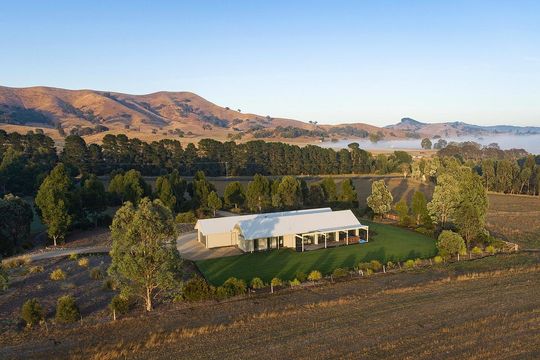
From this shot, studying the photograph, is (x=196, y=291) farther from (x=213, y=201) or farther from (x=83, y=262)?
(x=213, y=201)

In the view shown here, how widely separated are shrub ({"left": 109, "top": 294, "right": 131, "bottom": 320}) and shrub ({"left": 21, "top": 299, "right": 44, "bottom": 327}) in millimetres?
3183

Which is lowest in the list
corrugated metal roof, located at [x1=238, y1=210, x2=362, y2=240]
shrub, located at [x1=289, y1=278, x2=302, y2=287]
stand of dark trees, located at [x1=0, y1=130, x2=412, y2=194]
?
shrub, located at [x1=289, y1=278, x2=302, y2=287]

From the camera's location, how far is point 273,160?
Result: 91.1 m

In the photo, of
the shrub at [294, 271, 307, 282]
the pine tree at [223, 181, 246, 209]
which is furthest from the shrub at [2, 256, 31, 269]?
the pine tree at [223, 181, 246, 209]

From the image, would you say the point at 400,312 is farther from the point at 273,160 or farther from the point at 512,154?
the point at 512,154

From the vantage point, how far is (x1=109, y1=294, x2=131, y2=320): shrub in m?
21.6

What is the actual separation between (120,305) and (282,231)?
51.3 feet

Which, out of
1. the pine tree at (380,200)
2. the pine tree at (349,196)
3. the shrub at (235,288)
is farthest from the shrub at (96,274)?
the pine tree at (349,196)

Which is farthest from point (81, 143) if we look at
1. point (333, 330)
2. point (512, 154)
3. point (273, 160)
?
point (512, 154)

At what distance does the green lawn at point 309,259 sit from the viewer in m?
28.6

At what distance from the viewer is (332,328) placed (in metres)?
19.0

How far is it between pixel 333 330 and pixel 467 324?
229 inches

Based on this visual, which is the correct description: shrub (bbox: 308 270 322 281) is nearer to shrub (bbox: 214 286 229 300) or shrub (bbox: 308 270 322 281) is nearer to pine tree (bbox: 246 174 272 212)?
shrub (bbox: 214 286 229 300)

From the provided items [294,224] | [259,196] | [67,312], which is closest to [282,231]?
[294,224]
